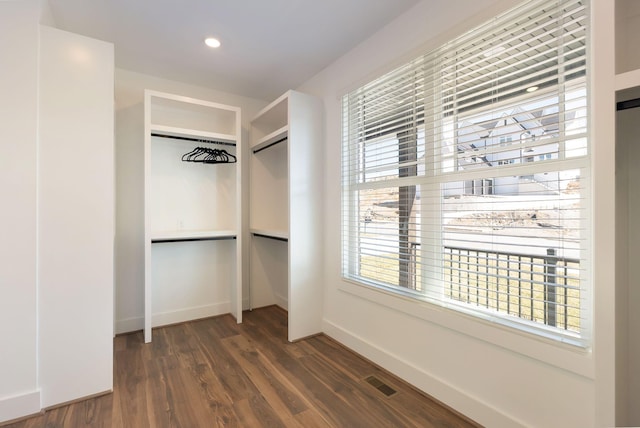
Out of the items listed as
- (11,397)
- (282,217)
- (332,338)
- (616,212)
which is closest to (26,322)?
(11,397)

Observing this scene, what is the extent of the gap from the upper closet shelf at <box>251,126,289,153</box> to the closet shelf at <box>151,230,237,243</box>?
1.09 metres

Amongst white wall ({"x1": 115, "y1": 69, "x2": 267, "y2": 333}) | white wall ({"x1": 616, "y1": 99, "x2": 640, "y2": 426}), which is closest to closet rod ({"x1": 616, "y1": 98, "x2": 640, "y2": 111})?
white wall ({"x1": 616, "y1": 99, "x2": 640, "y2": 426})

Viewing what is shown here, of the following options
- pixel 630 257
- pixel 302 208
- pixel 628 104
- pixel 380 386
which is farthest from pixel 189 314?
pixel 628 104

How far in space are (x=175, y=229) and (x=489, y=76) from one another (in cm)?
326

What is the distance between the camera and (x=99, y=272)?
2.05 metres

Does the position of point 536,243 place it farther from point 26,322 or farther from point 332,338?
point 26,322

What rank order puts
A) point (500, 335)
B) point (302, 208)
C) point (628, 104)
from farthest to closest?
point (302, 208), point (500, 335), point (628, 104)

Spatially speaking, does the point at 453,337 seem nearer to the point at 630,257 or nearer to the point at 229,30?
the point at 630,257

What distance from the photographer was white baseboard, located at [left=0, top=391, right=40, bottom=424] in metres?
1.76

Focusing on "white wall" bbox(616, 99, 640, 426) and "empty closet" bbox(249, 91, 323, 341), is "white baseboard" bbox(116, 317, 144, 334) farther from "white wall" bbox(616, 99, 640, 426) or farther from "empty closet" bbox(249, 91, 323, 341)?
"white wall" bbox(616, 99, 640, 426)

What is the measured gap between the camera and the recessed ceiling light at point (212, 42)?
2501 mm

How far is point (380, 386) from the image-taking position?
2.12 metres

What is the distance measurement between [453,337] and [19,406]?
106 inches

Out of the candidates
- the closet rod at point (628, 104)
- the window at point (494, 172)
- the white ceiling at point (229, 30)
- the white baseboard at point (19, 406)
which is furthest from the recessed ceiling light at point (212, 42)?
the white baseboard at point (19, 406)
